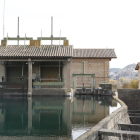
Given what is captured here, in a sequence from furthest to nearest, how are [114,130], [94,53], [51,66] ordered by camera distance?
[94,53], [51,66], [114,130]

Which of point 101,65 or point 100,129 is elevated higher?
point 101,65

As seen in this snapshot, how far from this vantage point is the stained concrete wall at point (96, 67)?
32.9 meters

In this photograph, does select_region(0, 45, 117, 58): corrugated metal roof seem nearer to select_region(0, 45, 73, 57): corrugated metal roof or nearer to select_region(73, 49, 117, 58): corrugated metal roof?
select_region(0, 45, 73, 57): corrugated metal roof

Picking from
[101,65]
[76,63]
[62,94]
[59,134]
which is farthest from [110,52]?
[59,134]

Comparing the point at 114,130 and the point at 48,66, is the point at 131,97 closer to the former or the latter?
the point at 48,66

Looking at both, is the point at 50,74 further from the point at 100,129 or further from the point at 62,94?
the point at 100,129

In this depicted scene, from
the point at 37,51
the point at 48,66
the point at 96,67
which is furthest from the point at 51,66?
the point at 96,67

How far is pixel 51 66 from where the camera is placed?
28953mm

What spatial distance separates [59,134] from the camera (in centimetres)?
892

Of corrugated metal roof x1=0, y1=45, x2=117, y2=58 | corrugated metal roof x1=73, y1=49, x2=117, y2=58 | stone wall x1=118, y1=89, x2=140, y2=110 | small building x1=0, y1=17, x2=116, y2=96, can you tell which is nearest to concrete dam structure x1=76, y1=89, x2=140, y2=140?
small building x1=0, y1=17, x2=116, y2=96

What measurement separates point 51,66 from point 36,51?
11.1ft

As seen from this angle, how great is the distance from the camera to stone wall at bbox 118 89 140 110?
2948 cm

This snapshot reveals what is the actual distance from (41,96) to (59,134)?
15.7 metres

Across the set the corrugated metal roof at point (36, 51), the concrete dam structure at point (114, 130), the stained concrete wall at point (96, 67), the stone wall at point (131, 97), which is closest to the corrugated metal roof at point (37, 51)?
the corrugated metal roof at point (36, 51)
